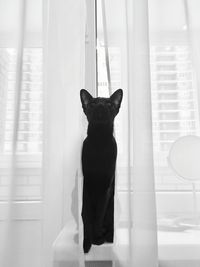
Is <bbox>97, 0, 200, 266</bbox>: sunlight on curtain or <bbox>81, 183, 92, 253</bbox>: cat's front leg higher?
<bbox>97, 0, 200, 266</bbox>: sunlight on curtain

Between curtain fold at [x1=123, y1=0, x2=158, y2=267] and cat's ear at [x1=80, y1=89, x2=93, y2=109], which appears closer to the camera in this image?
curtain fold at [x1=123, y1=0, x2=158, y2=267]

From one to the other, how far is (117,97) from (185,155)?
255 mm

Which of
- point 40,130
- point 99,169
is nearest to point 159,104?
point 99,169

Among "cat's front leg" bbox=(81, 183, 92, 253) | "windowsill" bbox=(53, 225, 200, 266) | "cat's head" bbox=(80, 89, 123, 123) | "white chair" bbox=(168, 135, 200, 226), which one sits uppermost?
"cat's head" bbox=(80, 89, 123, 123)

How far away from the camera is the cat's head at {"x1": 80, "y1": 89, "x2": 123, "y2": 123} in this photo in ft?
2.78

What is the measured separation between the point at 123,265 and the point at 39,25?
0.75 meters

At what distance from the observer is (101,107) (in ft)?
2.83

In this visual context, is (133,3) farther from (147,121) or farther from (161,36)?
(147,121)

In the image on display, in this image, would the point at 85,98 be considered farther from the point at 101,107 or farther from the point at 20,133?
the point at 20,133

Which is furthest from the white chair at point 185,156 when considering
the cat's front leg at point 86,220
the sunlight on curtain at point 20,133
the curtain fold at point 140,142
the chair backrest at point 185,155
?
the sunlight on curtain at point 20,133

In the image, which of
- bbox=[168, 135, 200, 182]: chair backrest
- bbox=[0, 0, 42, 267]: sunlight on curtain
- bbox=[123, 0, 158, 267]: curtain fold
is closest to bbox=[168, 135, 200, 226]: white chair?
bbox=[168, 135, 200, 182]: chair backrest

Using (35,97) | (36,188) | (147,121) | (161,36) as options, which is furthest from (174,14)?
(36,188)

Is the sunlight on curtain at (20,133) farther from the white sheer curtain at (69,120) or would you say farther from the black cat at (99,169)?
the black cat at (99,169)

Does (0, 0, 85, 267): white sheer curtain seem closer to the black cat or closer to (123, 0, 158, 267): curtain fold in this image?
the black cat
